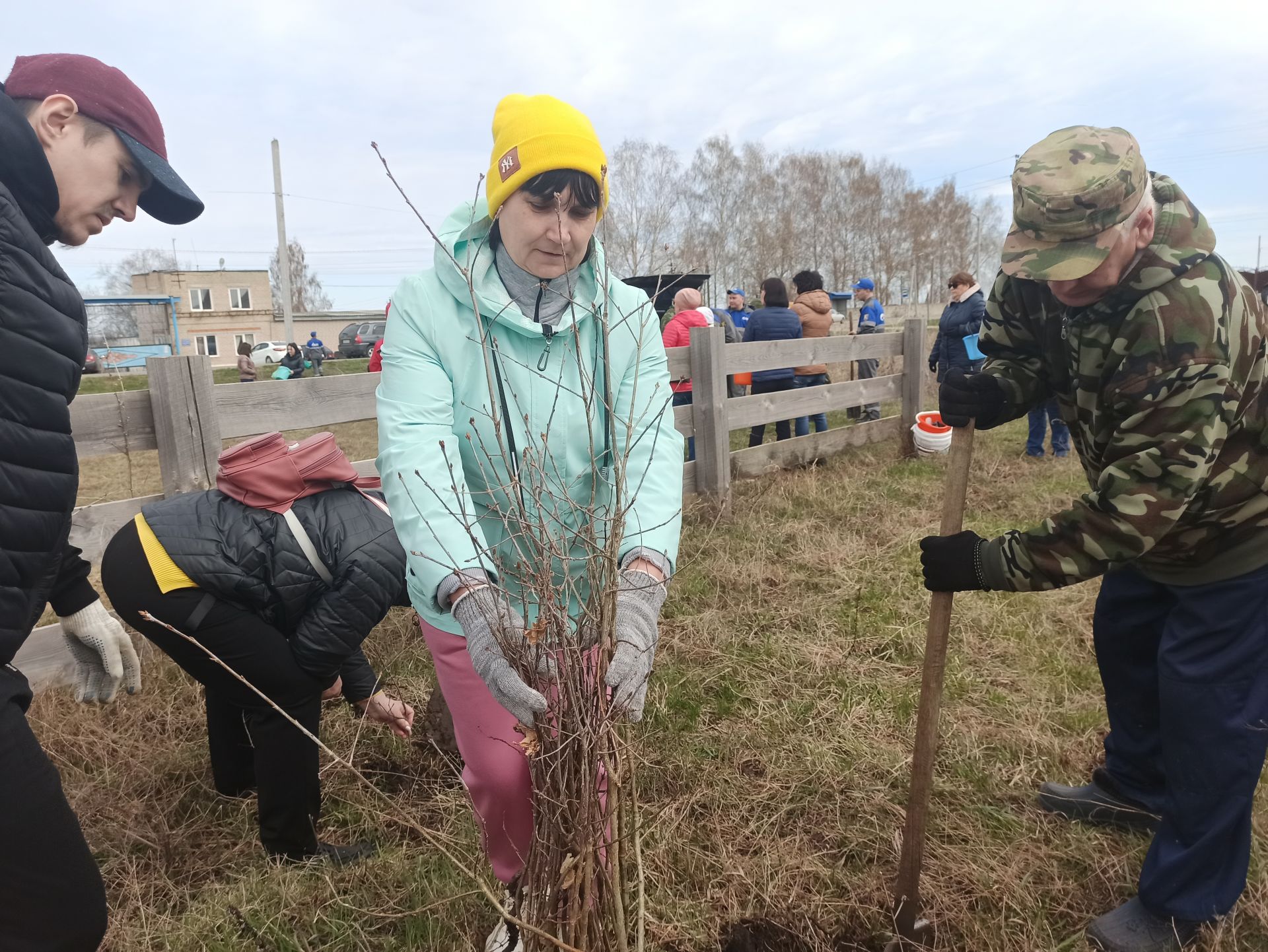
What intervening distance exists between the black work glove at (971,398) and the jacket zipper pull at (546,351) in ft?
3.65

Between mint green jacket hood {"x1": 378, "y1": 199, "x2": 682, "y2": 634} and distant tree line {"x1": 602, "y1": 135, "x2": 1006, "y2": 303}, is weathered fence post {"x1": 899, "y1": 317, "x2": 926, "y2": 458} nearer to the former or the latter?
mint green jacket hood {"x1": 378, "y1": 199, "x2": 682, "y2": 634}

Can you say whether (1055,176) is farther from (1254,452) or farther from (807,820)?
(807,820)

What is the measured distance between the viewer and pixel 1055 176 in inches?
65.7

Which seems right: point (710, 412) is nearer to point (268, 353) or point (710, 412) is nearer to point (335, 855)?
point (335, 855)

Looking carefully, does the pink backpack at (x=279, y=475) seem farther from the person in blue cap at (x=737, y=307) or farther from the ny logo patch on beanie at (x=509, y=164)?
the person in blue cap at (x=737, y=307)

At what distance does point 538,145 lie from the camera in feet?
5.32

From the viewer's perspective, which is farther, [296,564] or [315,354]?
[315,354]

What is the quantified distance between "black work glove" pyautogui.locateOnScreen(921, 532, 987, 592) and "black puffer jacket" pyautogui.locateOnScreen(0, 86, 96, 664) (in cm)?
190

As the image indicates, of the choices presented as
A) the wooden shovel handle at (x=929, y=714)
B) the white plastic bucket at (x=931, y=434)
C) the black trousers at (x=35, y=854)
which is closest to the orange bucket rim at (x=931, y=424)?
the white plastic bucket at (x=931, y=434)

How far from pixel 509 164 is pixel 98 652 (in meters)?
1.65

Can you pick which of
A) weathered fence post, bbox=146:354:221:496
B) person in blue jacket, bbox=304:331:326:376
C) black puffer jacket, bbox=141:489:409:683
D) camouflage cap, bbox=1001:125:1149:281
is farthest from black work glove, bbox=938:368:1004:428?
person in blue jacket, bbox=304:331:326:376

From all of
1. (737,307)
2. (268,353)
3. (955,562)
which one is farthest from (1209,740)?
(268,353)

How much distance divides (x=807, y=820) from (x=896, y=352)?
6.78 metres

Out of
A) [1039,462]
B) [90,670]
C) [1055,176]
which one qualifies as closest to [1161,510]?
[1055,176]
